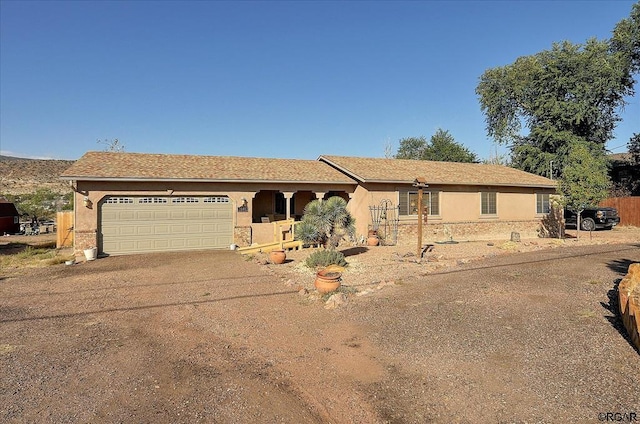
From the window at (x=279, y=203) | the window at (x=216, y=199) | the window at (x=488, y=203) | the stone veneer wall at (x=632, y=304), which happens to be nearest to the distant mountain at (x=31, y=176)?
the window at (x=279, y=203)

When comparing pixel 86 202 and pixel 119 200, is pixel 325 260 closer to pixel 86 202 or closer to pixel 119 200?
pixel 119 200

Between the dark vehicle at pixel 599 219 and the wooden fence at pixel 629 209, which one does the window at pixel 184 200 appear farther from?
the wooden fence at pixel 629 209

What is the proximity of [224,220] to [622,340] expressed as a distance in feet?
45.3

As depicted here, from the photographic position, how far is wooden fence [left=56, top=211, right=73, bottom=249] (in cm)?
1667

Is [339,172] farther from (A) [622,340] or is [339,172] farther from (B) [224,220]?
(A) [622,340]

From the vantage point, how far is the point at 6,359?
16.6 ft

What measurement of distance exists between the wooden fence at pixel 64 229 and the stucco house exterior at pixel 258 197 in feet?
10.3

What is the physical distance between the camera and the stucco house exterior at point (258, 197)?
1413 cm

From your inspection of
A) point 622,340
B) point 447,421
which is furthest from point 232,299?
point 622,340

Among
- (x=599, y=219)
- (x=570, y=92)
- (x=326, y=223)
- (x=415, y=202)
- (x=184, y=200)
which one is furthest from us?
(x=570, y=92)

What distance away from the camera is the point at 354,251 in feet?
47.6

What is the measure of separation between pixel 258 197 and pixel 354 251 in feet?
22.9

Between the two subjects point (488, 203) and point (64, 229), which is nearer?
point (64, 229)

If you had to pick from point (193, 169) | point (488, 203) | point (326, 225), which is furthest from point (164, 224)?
point (488, 203)
